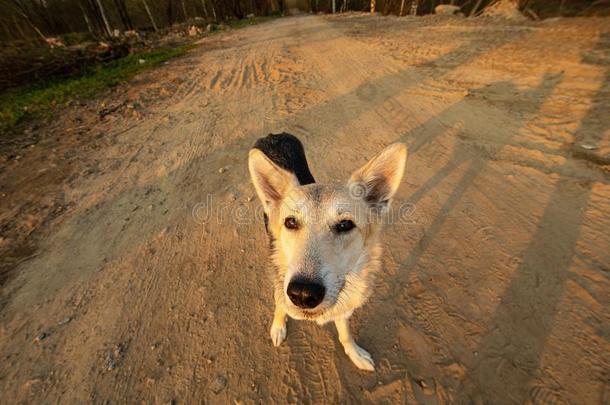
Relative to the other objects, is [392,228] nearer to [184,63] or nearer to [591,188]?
[591,188]

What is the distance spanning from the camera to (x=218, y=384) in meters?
2.59

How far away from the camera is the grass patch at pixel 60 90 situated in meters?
7.82

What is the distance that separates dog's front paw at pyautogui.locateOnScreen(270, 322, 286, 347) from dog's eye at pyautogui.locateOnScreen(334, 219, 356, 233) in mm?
1336

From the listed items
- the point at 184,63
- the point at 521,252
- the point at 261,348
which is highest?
the point at 184,63

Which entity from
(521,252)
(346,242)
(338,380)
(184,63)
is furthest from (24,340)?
(184,63)

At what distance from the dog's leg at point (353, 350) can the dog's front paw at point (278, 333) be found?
2.04 feet

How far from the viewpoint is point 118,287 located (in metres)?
3.46

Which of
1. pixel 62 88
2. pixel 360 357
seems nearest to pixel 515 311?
pixel 360 357

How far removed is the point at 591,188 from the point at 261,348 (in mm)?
5486

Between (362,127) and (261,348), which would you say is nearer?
(261,348)

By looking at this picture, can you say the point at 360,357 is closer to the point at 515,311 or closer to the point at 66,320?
the point at 515,311

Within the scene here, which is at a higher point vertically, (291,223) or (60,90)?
(291,223)

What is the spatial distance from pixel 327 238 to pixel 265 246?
191 centimetres

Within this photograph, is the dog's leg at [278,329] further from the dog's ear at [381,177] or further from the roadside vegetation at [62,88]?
the roadside vegetation at [62,88]
